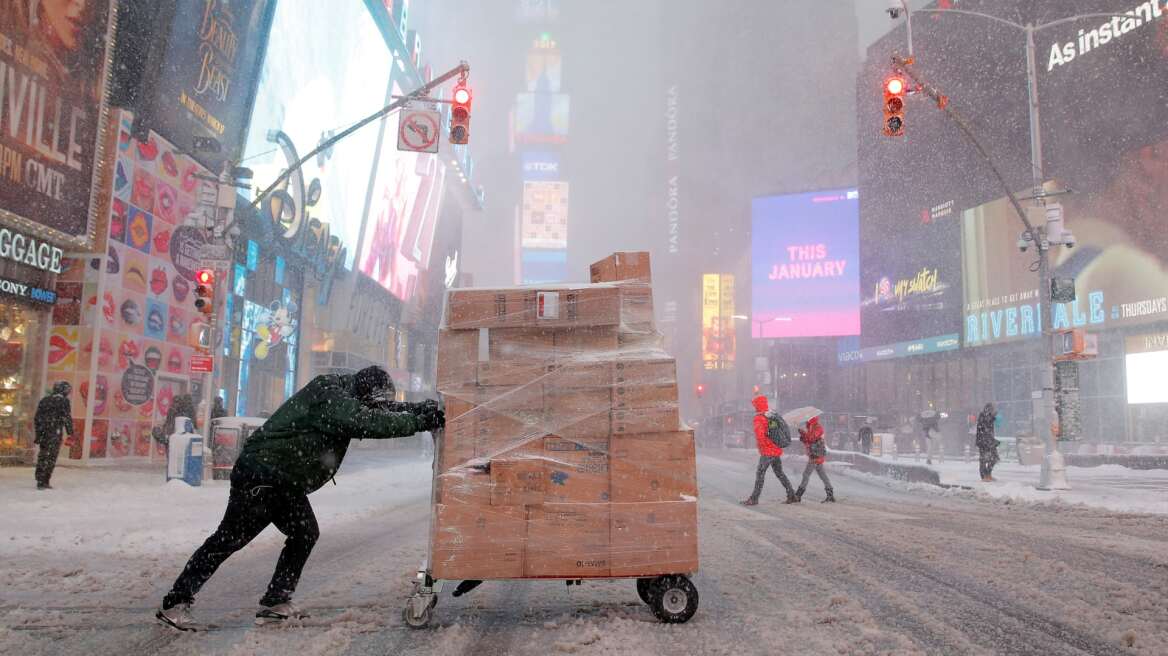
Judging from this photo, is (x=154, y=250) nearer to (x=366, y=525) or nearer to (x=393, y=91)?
(x=366, y=525)

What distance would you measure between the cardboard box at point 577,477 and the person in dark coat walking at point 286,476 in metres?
0.84

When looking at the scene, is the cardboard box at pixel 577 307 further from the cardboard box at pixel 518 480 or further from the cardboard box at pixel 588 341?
the cardboard box at pixel 518 480

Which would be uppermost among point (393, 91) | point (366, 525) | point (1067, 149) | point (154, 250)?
point (393, 91)

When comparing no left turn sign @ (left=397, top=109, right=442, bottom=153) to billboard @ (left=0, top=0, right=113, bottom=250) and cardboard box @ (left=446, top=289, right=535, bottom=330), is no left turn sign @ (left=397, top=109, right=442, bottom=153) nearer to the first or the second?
billboard @ (left=0, top=0, right=113, bottom=250)

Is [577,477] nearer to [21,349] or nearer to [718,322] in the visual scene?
[21,349]

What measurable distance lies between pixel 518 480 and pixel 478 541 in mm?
444

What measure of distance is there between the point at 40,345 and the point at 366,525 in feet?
37.5

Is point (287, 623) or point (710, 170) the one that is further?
point (710, 170)

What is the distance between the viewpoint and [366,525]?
11273 millimetres

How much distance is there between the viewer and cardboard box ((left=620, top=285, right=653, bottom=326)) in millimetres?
5621

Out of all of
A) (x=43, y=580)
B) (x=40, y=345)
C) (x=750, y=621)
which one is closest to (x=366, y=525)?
(x=43, y=580)

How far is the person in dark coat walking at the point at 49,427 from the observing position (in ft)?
42.7

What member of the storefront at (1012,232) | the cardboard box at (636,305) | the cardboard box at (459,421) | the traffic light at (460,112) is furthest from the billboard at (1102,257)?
the cardboard box at (459,421)

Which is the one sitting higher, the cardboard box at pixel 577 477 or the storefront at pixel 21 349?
the storefront at pixel 21 349
